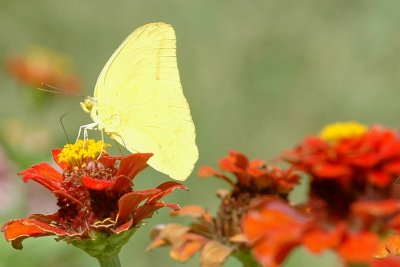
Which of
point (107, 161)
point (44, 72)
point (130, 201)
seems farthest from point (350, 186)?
point (44, 72)

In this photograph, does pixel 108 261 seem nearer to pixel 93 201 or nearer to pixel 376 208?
pixel 93 201

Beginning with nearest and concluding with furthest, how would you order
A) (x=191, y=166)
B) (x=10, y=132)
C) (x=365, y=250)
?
(x=365, y=250), (x=191, y=166), (x=10, y=132)

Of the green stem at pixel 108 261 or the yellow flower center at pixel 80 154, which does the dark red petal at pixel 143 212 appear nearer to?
the green stem at pixel 108 261

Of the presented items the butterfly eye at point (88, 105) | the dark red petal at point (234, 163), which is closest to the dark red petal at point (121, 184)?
the dark red petal at point (234, 163)

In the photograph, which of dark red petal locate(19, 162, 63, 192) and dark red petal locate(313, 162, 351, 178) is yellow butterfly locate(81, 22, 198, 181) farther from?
dark red petal locate(313, 162, 351, 178)

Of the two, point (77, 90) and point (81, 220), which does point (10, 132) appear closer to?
point (77, 90)

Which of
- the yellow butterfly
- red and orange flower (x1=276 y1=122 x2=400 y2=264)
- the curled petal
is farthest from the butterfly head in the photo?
red and orange flower (x1=276 y1=122 x2=400 y2=264)

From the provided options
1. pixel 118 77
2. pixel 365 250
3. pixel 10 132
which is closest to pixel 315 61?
pixel 10 132
